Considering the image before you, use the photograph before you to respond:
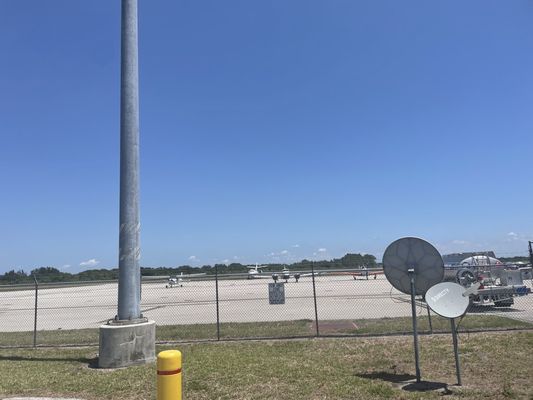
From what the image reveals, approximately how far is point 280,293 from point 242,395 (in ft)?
22.2

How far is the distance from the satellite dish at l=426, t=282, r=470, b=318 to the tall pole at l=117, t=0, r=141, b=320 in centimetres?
582

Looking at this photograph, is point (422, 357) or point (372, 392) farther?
point (422, 357)

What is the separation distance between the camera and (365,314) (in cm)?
1745

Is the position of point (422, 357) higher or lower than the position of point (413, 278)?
lower

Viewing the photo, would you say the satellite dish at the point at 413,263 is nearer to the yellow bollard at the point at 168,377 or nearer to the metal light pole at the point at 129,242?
the yellow bollard at the point at 168,377

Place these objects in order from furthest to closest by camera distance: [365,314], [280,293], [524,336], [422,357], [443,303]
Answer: [365,314] → [280,293] → [524,336] → [422,357] → [443,303]

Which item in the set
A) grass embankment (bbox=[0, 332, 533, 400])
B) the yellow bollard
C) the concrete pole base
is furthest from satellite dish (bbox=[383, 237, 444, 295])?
the concrete pole base

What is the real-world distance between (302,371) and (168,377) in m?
3.80

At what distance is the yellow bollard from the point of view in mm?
4757

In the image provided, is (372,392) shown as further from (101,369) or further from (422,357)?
(101,369)

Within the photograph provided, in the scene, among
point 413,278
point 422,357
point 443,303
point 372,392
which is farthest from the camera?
point 422,357

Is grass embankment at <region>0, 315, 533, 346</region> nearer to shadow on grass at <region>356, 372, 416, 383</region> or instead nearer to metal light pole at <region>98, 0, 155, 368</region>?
metal light pole at <region>98, 0, 155, 368</region>

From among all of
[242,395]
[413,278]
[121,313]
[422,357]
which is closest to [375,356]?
[422,357]

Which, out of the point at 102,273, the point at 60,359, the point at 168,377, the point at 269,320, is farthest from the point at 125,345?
the point at 102,273
